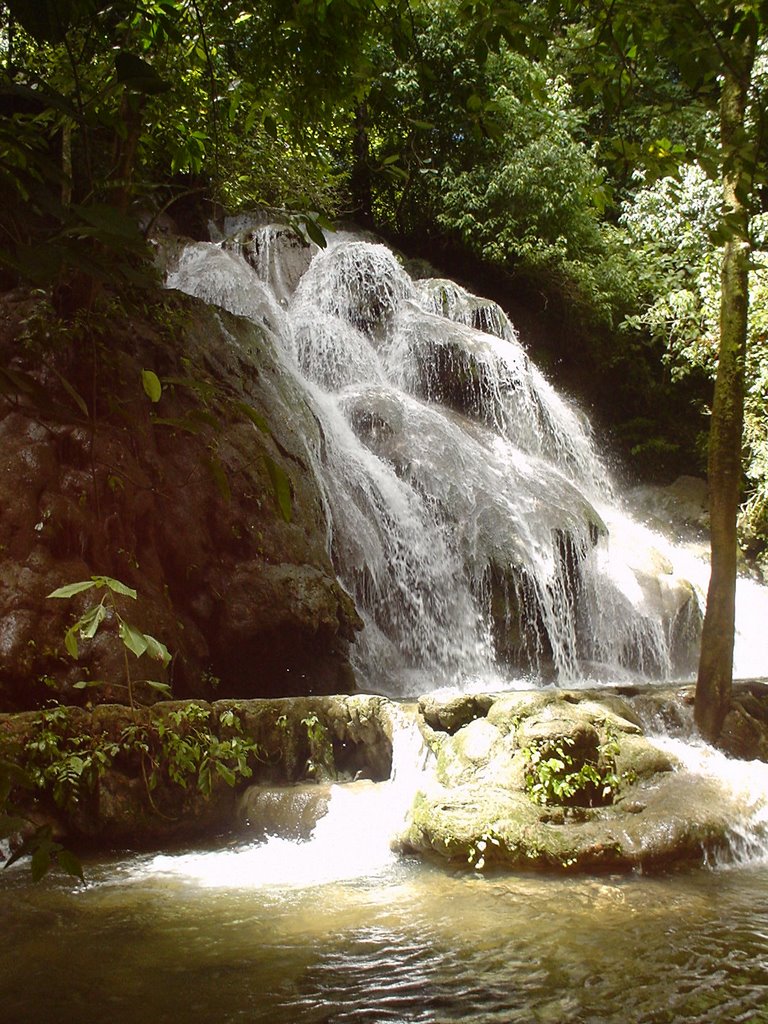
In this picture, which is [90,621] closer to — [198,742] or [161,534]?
[198,742]

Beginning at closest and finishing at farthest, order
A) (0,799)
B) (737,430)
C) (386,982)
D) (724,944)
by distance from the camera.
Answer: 1. (0,799)
2. (386,982)
3. (724,944)
4. (737,430)

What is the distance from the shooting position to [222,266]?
13.0m

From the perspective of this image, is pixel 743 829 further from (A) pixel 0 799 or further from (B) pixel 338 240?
(B) pixel 338 240

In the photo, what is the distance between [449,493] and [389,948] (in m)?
7.62

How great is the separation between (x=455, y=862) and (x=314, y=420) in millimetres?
6116

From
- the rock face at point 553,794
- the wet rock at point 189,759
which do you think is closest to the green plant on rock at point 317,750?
the wet rock at point 189,759

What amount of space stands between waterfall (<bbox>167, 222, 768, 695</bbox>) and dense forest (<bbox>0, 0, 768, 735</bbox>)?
1.79m

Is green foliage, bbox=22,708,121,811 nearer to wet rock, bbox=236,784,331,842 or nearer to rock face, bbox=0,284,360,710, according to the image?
rock face, bbox=0,284,360,710

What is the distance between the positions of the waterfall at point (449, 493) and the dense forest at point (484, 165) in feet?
5.86

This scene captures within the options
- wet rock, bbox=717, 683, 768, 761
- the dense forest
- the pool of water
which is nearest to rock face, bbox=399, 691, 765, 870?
the pool of water

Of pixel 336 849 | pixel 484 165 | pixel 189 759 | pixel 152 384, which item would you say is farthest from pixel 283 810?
pixel 484 165

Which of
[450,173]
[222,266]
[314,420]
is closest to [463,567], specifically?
[314,420]

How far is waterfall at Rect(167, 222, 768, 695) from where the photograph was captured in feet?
31.4

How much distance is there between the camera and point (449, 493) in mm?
10570
